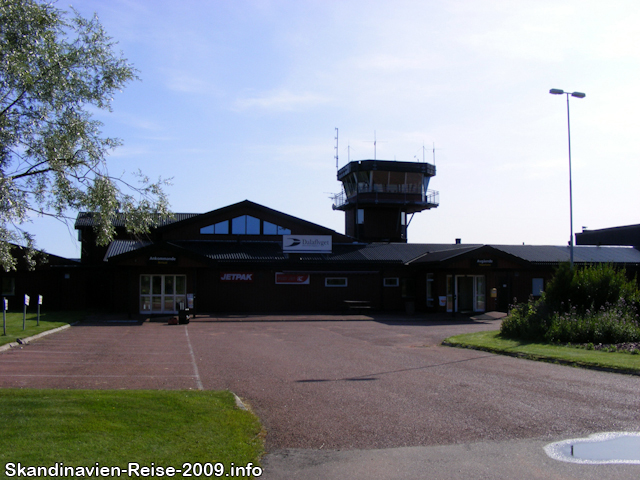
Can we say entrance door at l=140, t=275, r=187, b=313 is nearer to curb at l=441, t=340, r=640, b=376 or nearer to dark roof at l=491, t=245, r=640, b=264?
curb at l=441, t=340, r=640, b=376

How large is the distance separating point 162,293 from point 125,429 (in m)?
22.2

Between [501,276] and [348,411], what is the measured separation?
A: 27.4m

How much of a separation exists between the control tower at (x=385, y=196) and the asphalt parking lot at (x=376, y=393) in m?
26.4

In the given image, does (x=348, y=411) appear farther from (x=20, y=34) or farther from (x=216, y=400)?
(x=20, y=34)

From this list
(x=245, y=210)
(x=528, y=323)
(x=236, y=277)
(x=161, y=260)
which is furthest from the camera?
(x=245, y=210)

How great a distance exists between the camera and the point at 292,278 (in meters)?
31.4

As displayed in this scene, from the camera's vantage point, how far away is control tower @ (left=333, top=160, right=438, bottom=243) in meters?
44.1

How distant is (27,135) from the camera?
36.4 feet

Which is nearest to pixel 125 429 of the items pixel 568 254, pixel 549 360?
pixel 549 360

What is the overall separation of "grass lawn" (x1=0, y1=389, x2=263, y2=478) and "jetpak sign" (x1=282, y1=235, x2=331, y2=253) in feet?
79.2

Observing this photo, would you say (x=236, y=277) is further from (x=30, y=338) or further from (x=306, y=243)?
(x=30, y=338)

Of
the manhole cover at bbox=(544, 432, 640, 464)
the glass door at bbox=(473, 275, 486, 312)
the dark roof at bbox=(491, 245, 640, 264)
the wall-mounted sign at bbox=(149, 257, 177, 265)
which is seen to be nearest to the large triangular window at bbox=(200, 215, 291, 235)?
the wall-mounted sign at bbox=(149, 257, 177, 265)

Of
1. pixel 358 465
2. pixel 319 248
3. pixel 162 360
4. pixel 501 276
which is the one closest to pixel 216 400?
pixel 358 465

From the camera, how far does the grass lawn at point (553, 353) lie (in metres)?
11.9
